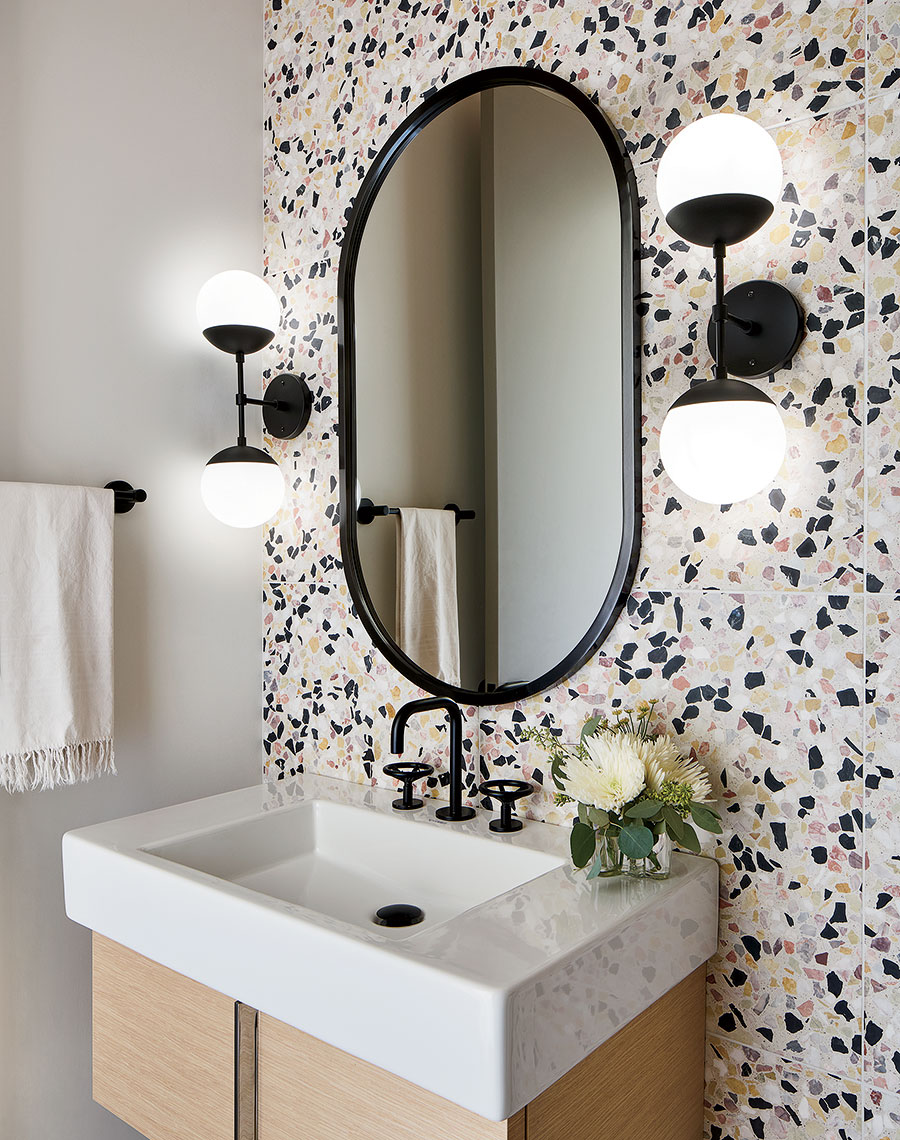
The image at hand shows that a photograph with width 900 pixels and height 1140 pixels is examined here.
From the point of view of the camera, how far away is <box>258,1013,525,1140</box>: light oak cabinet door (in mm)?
909

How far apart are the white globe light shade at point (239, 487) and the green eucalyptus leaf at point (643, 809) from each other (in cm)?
89

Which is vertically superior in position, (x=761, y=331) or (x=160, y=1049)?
(x=761, y=331)

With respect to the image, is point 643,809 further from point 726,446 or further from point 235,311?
point 235,311

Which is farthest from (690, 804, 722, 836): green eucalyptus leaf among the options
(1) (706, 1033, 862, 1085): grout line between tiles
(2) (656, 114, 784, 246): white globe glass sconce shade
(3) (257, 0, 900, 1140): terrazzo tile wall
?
(2) (656, 114, 784, 246): white globe glass sconce shade

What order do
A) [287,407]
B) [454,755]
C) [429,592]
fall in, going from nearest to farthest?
[454,755]
[429,592]
[287,407]

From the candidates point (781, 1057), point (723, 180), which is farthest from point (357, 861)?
point (723, 180)

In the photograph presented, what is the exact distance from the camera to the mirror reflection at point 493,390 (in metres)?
1.31

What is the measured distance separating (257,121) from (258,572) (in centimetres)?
95

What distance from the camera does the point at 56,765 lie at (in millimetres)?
1445

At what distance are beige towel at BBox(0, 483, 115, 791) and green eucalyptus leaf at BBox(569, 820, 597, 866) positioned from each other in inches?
33.4

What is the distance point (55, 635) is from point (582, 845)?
92 cm

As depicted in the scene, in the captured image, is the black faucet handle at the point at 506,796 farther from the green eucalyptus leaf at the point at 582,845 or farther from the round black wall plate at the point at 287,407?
the round black wall plate at the point at 287,407

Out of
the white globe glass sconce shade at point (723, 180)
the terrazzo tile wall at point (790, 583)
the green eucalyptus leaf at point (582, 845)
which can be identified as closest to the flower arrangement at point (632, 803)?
the green eucalyptus leaf at point (582, 845)

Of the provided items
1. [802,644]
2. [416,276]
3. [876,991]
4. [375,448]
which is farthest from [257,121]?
[876,991]
